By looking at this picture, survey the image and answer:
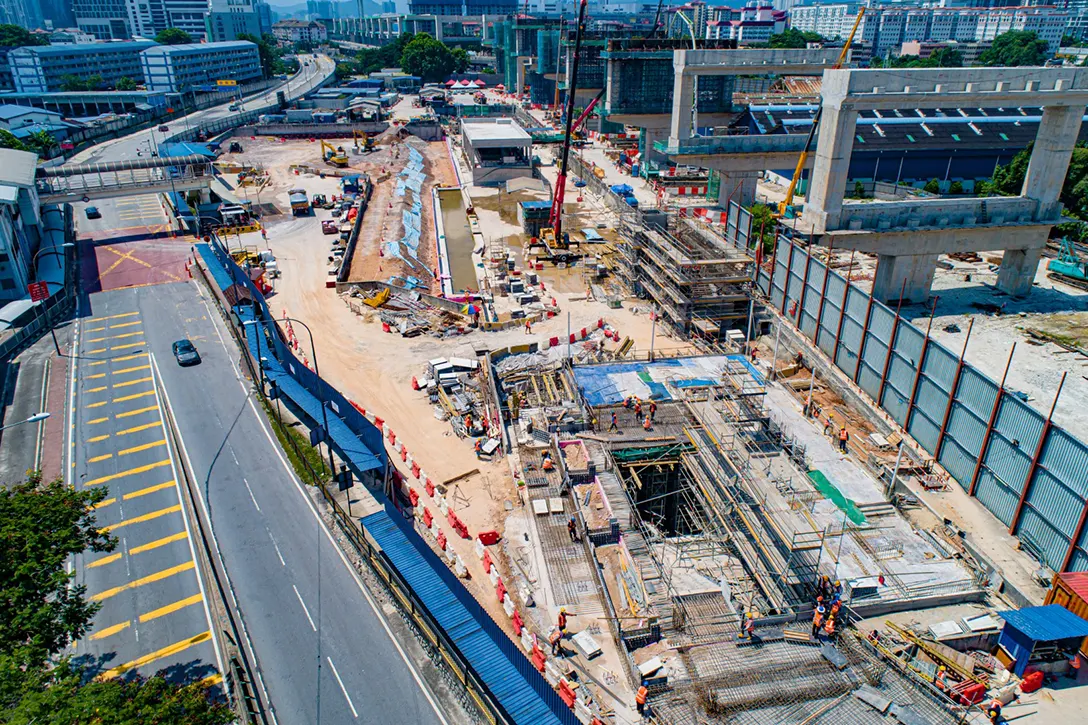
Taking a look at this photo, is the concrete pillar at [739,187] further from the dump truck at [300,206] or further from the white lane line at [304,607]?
the white lane line at [304,607]

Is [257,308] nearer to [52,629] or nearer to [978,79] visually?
[52,629]

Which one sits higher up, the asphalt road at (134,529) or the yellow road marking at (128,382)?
the yellow road marking at (128,382)

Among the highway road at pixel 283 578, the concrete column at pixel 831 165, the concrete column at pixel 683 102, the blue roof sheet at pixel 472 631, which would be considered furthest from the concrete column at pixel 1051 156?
Result: the highway road at pixel 283 578

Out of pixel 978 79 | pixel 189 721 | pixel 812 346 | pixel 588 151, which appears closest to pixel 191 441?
pixel 189 721

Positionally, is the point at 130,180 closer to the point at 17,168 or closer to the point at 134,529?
the point at 17,168

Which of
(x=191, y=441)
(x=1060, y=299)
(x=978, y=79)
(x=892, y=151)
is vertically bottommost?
(x=191, y=441)

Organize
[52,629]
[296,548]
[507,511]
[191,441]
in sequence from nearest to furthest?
[52,629]
[296,548]
[507,511]
[191,441]

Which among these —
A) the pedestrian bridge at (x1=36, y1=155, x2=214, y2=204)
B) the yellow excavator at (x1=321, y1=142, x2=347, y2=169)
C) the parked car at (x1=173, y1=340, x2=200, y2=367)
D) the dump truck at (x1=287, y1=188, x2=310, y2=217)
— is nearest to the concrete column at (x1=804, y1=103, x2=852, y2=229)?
the parked car at (x1=173, y1=340, x2=200, y2=367)
